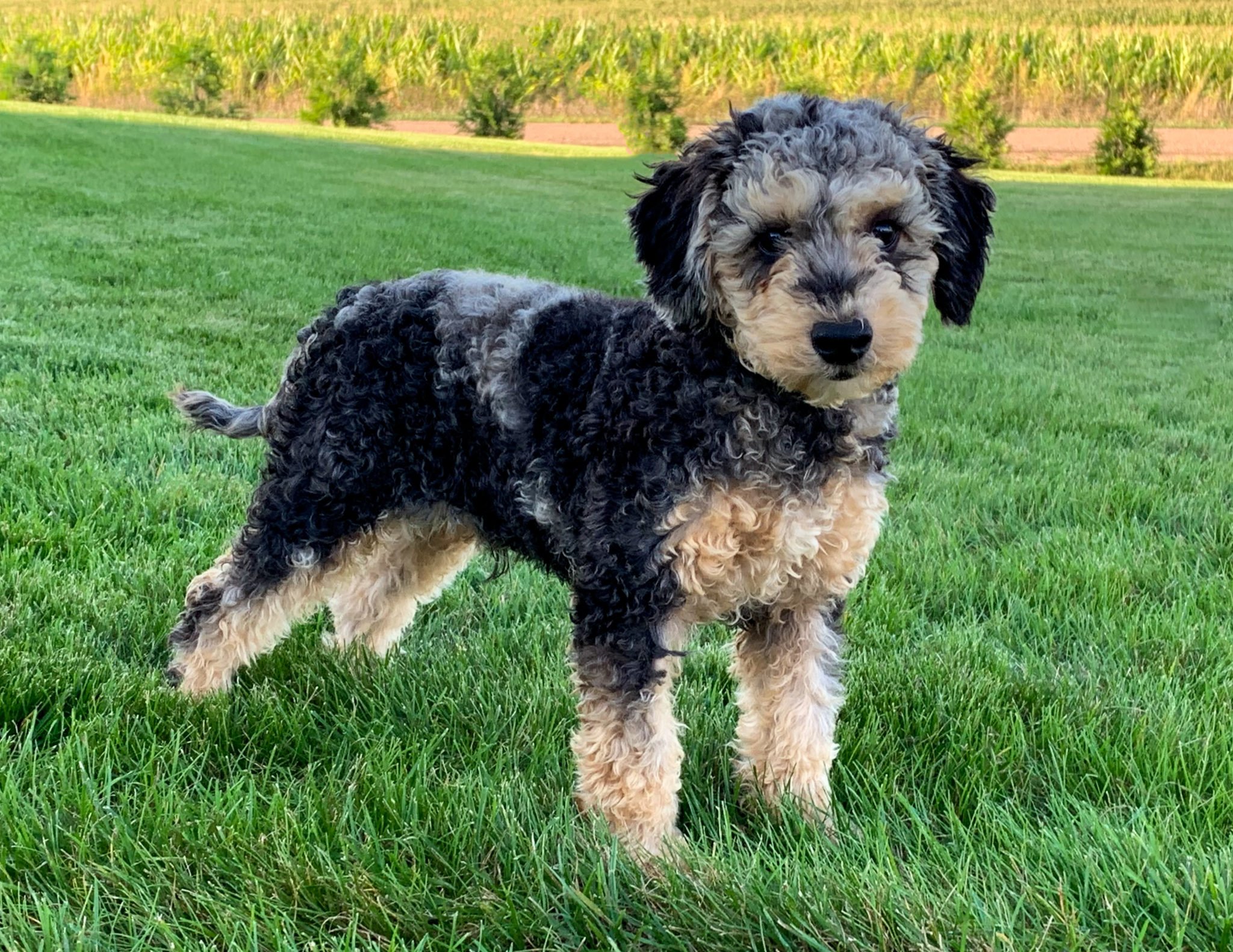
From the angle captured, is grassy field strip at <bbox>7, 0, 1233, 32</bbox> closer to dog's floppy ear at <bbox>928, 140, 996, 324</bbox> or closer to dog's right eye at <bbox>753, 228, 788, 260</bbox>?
dog's floppy ear at <bbox>928, 140, 996, 324</bbox>

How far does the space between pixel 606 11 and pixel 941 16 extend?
54.2 ft

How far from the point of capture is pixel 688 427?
3.12 meters

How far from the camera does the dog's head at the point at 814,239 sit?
289cm

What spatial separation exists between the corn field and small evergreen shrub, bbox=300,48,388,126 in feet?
4.14

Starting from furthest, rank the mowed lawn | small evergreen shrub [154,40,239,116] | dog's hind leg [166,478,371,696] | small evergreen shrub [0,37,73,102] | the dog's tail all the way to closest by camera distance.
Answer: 1. small evergreen shrub [154,40,239,116]
2. small evergreen shrub [0,37,73,102]
3. the dog's tail
4. dog's hind leg [166,478,371,696]
5. the mowed lawn

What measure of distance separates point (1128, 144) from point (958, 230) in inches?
1593

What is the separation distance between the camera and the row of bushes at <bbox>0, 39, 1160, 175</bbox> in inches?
1490

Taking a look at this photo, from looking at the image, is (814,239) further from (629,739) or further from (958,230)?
(629,739)

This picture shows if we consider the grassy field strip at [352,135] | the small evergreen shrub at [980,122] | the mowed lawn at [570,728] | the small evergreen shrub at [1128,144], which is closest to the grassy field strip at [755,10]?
the small evergreen shrub at [980,122]

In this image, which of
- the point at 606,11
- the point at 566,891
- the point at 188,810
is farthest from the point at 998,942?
the point at 606,11

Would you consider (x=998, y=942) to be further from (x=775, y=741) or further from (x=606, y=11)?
(x=606, y=11)

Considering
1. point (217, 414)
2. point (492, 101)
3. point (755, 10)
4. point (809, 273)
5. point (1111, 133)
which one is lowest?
point (217, 414)

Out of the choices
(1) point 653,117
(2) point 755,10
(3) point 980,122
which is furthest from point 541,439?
(2) point 755,10

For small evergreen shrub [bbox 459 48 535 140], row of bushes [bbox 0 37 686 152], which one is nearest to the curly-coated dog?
row of bushes [bbox 0 37 686 152]
